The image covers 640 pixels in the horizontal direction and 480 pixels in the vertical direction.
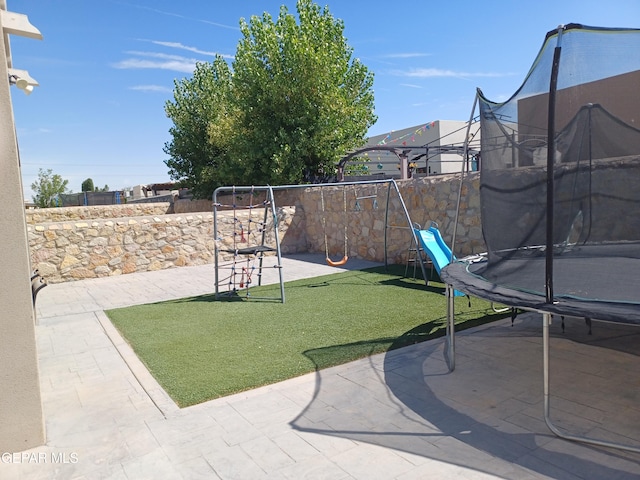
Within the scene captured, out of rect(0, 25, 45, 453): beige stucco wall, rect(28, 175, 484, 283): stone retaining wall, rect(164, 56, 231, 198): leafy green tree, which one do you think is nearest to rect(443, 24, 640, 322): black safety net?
rect(0, 25, 45, 453): beige stucco wall

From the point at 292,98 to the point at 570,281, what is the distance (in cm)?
1138

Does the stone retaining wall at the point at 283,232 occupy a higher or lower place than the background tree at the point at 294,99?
lower

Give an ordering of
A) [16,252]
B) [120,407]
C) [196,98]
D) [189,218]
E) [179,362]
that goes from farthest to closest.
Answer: [196,98]
[189,218]
[179,362]
[120,407]
[16,252]

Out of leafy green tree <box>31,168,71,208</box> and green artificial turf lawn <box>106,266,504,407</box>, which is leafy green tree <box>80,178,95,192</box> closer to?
leafy green tree <box>31,168,71,208</box>

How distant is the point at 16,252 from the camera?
285 cm

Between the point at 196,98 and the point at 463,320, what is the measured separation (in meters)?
17.6

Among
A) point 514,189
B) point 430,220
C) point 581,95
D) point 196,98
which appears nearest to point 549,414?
point 514,189

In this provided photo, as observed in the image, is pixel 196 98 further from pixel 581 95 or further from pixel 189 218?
pixel 581 95

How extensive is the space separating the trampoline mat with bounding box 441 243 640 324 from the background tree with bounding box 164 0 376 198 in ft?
31.6

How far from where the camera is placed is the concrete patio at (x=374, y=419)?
2.63m

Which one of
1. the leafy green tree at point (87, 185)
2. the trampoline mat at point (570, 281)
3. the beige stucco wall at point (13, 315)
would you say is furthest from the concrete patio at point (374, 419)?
the leafy green tree at point (87, 185)

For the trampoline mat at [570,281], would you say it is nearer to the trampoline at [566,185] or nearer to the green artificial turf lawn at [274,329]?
the trampoline at [566,185]

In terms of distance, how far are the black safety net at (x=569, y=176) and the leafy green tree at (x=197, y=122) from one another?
15540 mm

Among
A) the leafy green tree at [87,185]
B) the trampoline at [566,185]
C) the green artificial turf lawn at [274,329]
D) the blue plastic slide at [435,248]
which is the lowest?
the green artificial turf lawn at [274,329]
